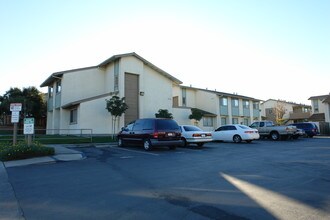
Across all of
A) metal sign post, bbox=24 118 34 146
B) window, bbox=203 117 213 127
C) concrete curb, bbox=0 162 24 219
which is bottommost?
concrete curb, bbox=0 162 24 219

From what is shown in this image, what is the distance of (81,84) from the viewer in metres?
29.7

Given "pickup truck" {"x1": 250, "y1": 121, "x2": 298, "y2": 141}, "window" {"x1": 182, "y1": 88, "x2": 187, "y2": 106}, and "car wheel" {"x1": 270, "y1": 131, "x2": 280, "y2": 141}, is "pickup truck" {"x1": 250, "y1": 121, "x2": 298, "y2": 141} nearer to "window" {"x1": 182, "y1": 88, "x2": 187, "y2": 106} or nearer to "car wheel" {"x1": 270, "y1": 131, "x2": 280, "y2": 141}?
"car wheel" {"x1": 270, "y1": 131, "x2": 280, "y2": 141}

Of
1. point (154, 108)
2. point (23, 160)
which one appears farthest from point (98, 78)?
point (23, 160)

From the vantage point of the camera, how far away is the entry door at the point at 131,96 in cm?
2894

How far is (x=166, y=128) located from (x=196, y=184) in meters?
8.70

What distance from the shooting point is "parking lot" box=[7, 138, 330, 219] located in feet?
16.1

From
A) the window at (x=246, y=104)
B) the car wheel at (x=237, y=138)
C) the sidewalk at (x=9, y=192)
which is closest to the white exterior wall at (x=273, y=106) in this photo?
the window at (x=246, y=104)

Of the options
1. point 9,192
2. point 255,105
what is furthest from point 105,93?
point 255,105

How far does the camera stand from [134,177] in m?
8.19

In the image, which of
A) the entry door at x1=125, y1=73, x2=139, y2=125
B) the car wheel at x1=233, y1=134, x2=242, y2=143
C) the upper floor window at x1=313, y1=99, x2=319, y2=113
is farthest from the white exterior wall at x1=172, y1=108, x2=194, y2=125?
the upper floor window at x1=313, y1=99, x2=319, y2=113

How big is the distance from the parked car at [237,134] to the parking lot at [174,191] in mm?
12389

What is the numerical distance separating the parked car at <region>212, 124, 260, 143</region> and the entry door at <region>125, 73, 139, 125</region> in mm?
9363

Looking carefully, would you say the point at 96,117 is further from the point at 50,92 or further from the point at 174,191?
the point at 174,191

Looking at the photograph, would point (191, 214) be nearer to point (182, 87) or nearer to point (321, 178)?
point (321, 178)
